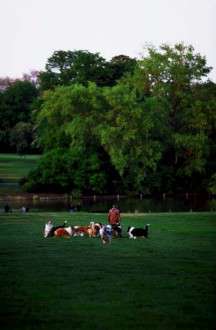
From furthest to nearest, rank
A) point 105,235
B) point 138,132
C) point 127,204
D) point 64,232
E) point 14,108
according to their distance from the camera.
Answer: point 14,108 → point 138,132 → point 127,204 → point 64,232 → point 105,235

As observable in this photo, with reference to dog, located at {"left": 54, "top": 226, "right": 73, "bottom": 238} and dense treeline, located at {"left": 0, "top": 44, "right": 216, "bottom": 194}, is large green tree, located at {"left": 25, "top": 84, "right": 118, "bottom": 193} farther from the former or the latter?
dog, located at {"left": 54, "top": 226, "right": 73, "bottom": 238}

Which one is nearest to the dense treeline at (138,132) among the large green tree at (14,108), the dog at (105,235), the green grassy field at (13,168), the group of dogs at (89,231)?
the green grassy field at (13,168)

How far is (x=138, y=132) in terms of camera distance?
5247 centimetres

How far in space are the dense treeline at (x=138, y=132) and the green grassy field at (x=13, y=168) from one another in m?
2.05

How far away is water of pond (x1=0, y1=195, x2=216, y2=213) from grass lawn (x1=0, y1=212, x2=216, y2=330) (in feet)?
68.4

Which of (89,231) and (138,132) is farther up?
(138,132)

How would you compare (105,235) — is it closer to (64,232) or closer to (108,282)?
(64,232)

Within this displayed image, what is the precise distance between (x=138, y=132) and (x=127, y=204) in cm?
797

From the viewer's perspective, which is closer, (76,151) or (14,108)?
(76,151)

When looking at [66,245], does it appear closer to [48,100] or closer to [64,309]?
[64,309]

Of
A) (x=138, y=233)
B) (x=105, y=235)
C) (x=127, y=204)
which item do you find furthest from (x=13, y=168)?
(x=105, y=235)

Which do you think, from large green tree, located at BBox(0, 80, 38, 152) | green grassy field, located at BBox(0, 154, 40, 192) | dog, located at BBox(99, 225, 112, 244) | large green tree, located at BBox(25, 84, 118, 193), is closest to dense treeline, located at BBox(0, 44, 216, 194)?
large green tree, located at BBox(25, 84, 118, 193)

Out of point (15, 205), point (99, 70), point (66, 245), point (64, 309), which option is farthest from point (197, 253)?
point (99, 70)

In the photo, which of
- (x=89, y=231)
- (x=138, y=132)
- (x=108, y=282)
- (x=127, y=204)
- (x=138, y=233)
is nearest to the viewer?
(x=108, y=282)
